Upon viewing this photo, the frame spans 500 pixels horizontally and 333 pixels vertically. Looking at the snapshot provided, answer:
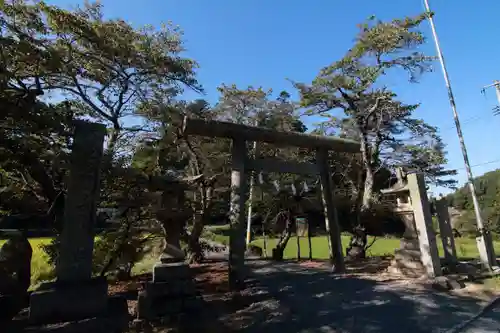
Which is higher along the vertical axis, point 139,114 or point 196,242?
point 139,114

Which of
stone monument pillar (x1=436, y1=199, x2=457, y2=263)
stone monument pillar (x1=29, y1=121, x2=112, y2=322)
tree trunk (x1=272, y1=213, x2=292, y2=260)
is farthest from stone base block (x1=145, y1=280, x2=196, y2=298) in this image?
tree trunk (x1=272, y1=213, x2=292, y2=260)

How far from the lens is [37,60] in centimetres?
495

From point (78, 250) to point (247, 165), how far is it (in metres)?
4.60

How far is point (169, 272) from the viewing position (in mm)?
5035

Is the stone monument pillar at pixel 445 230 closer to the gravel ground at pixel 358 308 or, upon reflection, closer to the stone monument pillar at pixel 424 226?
the stone monument pillar at pixel 424 226

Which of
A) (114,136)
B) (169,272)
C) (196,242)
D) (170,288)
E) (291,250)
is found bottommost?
(291,250)

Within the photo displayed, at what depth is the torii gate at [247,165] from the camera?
683 cm

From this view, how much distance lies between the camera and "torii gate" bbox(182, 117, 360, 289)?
6.83 m

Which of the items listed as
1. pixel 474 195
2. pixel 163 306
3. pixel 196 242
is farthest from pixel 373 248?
pixel 163 306

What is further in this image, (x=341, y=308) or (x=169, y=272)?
(x=341, y=308)

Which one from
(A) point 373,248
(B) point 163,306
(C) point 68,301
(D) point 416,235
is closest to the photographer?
(C) point 68,301

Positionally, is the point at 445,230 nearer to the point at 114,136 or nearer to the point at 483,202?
the point at 114,136

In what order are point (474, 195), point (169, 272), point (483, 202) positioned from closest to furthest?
point (169, 272) < point (474, 195) < point (483, 202)

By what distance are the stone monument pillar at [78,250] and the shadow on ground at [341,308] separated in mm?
2176
